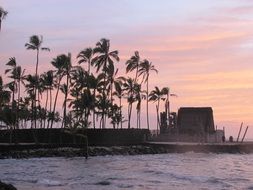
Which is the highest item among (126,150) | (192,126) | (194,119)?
(194,119)

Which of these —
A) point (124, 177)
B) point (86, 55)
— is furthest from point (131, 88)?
point (124, 177)

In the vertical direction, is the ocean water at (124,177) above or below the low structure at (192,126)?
below

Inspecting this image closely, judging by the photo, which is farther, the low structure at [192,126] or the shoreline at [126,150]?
the low structure at [192,126]

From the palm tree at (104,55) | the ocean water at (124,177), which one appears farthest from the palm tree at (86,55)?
the ocean water at (124,177)

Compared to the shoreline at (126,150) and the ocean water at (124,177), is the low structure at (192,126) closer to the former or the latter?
the shoreline at (126,150)

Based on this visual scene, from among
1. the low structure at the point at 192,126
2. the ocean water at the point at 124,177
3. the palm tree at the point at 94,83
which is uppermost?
the palm tree at the point at 94,83

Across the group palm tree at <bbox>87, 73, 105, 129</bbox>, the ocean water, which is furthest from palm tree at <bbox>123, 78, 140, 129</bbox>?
the ocean water

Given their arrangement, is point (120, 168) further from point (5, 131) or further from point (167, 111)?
point (167, 111)

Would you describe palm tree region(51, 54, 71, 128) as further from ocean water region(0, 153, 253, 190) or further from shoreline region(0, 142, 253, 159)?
ocean water region(0, 153, 253, 190)

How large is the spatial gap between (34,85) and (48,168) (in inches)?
1561

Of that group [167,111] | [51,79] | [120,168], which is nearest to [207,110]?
[167,111]

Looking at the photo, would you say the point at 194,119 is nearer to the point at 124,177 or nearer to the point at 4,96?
the point at 4,96

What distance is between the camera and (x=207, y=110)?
293 feet

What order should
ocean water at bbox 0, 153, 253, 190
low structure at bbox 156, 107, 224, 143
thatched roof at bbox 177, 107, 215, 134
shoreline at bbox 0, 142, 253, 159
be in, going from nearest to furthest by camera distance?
ocean water at bbox 0, 153, 253, 190 → shoreline at bbox 0, 142, 253, 159 → low structure at bbox 156, 107, 224, 143 → thatched roof at bbox 177, 107, 215, 134
